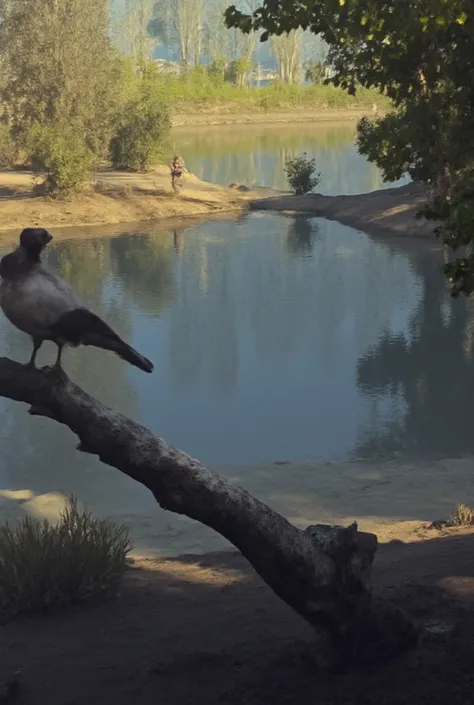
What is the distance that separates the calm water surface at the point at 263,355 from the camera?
38.7ft

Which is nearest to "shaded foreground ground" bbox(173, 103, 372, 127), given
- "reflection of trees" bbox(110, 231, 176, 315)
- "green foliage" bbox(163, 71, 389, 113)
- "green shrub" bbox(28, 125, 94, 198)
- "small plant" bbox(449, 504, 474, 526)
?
"green foliage" bbox(163, 71, 389, 113)

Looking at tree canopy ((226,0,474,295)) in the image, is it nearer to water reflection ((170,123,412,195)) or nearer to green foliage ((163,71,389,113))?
water reflection ((170,123,412,195))

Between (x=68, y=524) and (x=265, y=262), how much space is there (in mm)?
17439

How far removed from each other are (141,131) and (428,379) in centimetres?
2512

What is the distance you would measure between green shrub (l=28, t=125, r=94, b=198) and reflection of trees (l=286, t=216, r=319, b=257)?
21.7 feet

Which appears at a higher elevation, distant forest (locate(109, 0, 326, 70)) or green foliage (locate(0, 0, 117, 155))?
distant forest (locate(109, 0, 326, 70))

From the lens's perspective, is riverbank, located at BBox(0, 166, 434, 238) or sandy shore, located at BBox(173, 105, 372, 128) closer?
riverbank, located at BBox(0, 166, 434, 238)

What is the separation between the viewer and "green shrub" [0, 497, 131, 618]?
596cm

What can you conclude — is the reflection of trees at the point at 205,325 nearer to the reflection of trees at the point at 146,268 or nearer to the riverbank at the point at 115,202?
the reflection of trees at the point at 146,268

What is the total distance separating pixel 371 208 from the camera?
29.7 m

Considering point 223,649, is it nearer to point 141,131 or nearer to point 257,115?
point 141,131

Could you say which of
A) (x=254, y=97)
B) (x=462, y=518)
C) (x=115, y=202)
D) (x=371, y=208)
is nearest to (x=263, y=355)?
(x=462, y=518)

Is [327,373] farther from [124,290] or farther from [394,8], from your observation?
[394,8]

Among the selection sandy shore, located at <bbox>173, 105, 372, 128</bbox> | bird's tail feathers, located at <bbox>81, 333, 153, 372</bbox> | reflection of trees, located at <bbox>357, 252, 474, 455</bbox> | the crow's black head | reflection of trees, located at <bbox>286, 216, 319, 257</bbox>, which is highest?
sandy shore, located at <bbox>173, 105, 372, 128</bbox>
